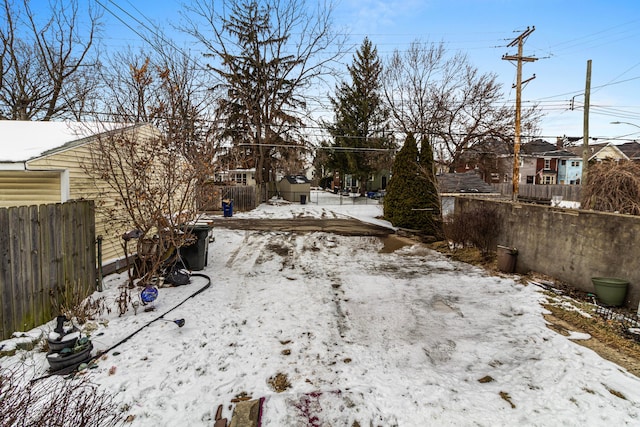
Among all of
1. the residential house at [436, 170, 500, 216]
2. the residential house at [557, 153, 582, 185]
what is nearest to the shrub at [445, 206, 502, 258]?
the residential house at [436, 170, 500, 216]

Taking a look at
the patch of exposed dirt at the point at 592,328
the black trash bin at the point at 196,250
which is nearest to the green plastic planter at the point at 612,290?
the patch of exposed dirt at the point at 592,328

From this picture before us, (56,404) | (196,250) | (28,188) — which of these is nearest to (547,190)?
(196,250)

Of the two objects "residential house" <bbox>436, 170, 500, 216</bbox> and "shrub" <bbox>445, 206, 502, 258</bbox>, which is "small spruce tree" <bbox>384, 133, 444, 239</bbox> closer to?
"shrub" <bbox>445, 206, 502, 258</bbox>

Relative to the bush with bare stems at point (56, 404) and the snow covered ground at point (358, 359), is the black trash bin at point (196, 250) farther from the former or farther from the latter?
the bush with bare stems at point (56, 404)

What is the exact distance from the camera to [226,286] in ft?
20.7

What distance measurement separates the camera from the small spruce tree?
43.2ft

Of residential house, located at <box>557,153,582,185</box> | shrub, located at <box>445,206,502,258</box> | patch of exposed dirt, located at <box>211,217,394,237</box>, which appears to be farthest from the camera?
residential house, located at <box>557,153,582,185</box>

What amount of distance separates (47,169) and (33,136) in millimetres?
1885

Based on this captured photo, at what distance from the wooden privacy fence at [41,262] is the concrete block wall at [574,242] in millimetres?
8582

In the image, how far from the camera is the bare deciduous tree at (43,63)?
1591 cm

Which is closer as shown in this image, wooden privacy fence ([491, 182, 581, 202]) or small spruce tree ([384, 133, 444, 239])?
small spruce tree ([384, 133, 444, 239])

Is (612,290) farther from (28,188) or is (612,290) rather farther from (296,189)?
(296,189)

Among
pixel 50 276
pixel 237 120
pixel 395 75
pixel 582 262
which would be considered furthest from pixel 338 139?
pixel 50 276

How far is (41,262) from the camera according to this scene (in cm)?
421
